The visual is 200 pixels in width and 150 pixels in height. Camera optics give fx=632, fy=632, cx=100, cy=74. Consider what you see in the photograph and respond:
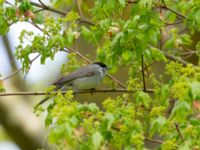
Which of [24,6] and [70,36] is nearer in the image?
[70,36]

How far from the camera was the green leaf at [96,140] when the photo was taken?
139 inches

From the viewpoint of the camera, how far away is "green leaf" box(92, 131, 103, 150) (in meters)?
3.52

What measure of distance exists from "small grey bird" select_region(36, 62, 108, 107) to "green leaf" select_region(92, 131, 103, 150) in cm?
369

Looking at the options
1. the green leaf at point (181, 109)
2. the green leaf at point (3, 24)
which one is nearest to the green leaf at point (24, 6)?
the green leaf at point (3, 24)

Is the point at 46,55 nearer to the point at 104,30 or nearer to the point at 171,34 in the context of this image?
the point at 104,30

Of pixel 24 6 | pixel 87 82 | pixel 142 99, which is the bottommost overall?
pixel 142 99

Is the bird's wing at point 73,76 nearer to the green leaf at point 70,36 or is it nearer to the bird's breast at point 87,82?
the bird's breast at point 87,82

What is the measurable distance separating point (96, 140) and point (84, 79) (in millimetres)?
4220

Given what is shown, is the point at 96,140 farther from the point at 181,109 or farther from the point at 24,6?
the point at 24,6

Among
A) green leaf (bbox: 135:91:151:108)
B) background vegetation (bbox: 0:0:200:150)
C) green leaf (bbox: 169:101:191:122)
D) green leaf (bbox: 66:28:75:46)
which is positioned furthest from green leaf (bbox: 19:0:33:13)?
green leaf (bbox: 169:101:191:122)

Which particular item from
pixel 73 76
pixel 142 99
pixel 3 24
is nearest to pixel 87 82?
pixel 73 76

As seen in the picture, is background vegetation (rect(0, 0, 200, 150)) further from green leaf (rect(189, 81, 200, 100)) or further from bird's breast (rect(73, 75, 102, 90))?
bird's breast (rect(73, 75, 102, 90))

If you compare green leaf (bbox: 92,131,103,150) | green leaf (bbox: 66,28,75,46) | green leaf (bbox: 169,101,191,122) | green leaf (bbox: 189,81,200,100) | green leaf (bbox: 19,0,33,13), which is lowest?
green leaf (bbox: 92,131,103,150)

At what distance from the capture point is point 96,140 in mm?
3580
